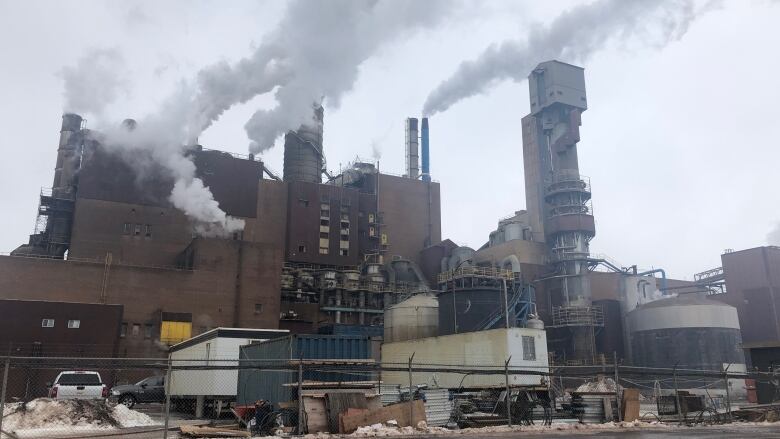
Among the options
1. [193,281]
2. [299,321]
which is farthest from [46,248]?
[299,321]

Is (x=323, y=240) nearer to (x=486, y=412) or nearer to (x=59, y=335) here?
(x=59, y=335)

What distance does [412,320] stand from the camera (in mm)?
47562

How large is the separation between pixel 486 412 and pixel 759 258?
5582 centimetres

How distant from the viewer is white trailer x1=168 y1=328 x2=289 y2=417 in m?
27.5

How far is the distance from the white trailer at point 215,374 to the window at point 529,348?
14.0m

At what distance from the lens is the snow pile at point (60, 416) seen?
1775cm

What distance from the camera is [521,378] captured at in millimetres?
35281

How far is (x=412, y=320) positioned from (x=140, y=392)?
22.4m

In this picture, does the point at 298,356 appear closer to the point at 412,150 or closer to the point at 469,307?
the point at 469,307

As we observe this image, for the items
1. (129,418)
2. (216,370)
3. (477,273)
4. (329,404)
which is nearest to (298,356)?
(129,418)

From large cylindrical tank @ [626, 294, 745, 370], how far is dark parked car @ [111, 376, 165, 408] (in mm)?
42671

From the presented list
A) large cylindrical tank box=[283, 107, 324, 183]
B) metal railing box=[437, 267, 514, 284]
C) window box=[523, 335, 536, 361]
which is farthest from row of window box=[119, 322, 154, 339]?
window box=[523, 335, 536, 361]

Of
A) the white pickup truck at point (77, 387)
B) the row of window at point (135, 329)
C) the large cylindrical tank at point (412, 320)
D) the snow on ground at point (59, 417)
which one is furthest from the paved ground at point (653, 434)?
the row of window at point (135, 329)

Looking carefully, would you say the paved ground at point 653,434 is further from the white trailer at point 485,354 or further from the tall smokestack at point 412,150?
the tall smokestack at point 412,150
